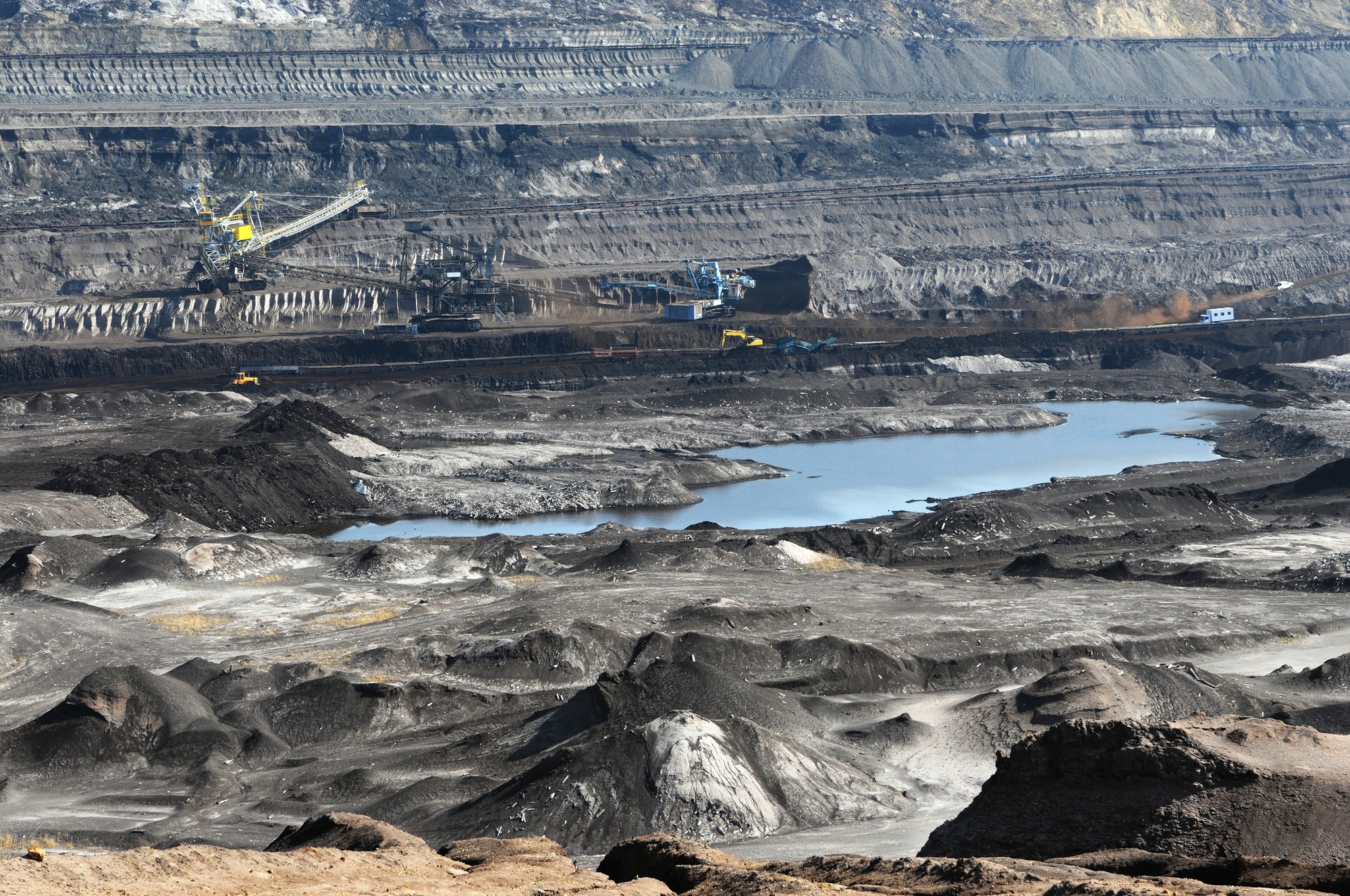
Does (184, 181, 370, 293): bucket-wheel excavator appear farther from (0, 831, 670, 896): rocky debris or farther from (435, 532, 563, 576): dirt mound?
(0, 831, 670, 896): rocky debris

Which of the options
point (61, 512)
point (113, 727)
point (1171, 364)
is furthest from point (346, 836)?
point (1171, 364)

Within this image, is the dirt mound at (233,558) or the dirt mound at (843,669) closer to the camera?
the dirt mound at (843,669)

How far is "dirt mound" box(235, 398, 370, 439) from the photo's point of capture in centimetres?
6756

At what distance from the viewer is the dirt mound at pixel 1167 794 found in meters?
21.7

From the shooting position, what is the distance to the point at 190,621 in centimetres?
4250

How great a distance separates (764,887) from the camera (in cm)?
1947

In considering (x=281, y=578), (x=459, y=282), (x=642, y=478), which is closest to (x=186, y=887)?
(x=281, y=578)

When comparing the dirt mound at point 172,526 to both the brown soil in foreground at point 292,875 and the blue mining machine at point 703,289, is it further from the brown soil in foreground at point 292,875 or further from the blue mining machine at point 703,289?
the blue mining machine at point 703,289

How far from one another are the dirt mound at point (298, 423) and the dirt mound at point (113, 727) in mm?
34036

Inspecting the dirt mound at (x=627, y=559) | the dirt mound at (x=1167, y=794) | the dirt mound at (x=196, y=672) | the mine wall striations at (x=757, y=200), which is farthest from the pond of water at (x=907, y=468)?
the dirt mound at (x=1167, y=794)

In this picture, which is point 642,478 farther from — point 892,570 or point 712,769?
point 712,769

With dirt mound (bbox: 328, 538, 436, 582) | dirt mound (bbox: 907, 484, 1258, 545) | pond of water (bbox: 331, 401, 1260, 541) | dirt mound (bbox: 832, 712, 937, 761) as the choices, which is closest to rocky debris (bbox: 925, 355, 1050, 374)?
pond of water (bbox: 331, 401, 1260, 541)

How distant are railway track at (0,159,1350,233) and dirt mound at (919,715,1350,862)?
93.6m

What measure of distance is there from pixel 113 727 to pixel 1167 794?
20.4m
